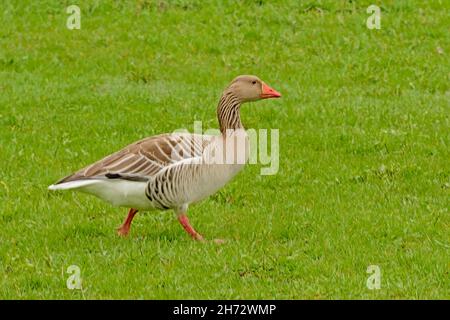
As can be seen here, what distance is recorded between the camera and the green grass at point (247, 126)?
395 inches

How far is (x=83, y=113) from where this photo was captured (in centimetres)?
1661

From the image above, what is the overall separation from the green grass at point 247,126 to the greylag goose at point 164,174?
0.50 meters

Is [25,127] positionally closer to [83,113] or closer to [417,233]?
[83,113]

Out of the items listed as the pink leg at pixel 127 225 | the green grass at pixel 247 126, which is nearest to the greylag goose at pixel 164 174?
the pink leg at pixel 127 225

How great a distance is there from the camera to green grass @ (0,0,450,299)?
32.9ft

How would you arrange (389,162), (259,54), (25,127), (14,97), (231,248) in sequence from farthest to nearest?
1. (259,54)
2. (14,97)
3. (25,127)
4. (389,162)
5. (231,248)

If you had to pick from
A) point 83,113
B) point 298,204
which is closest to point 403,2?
point 83,113

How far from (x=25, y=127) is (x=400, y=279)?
7.76 m

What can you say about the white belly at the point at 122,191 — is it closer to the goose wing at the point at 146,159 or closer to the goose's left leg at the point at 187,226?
the goose wing at the point at 146,159

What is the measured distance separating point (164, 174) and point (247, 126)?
18.7ft

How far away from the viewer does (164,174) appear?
10.6m

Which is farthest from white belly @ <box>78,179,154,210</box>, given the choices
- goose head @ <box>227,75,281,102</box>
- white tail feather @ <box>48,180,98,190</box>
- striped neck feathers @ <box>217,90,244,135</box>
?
goose head @ <box>227,75,281,102</box>

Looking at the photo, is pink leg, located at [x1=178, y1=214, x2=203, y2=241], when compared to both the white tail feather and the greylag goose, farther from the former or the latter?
the white tail feather

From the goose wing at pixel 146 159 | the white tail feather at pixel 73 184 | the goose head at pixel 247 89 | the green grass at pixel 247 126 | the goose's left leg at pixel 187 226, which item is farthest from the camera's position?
the goose head at pixel 247 89
